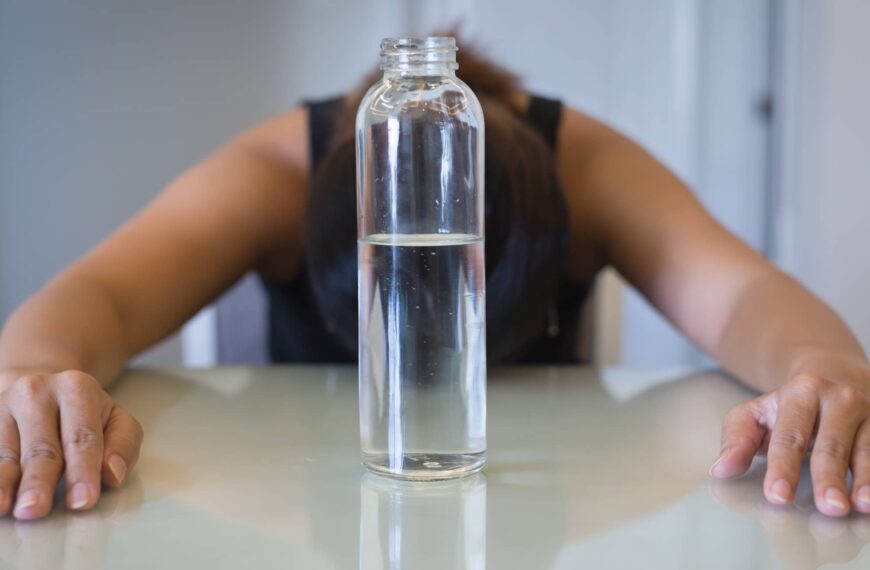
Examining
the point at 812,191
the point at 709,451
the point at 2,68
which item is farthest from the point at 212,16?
the point at 709,451

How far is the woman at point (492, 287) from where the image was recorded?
0.69 meters

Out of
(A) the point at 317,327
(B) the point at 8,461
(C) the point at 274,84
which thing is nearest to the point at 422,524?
(B) the point at 8,461

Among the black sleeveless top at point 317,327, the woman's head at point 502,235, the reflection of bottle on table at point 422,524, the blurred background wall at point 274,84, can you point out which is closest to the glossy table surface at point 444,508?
the reflection of bottle on table at point 422,524

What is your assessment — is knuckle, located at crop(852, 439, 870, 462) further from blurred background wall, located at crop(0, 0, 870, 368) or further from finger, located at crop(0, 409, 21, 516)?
blurred background wall, located at crop(0, 0, 870, 368)

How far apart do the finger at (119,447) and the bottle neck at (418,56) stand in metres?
0.30

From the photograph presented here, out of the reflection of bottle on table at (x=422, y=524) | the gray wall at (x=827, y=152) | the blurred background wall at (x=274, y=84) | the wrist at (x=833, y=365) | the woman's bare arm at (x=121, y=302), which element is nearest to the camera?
the reflection of bottle on table at (x=422, y=524)

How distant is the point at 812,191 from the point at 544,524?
185 cm

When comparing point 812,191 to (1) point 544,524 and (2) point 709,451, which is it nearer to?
(2) point 709,451

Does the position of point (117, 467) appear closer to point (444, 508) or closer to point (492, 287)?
point (444, 508)

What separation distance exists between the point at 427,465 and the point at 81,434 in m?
0.22

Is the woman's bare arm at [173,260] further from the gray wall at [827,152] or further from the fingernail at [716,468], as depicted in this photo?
the gray wall at [827,152]

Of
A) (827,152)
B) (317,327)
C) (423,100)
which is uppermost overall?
(423,100)

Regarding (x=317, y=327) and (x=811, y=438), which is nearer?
(x=811, y=438)

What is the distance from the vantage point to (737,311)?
1079 mm
